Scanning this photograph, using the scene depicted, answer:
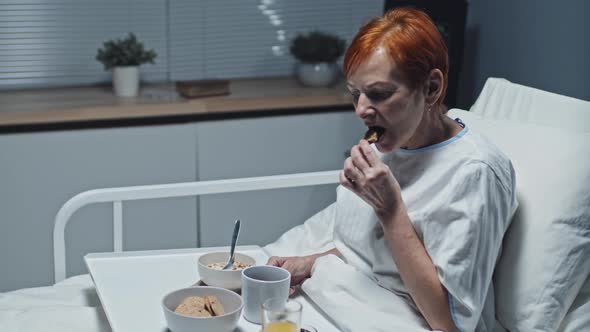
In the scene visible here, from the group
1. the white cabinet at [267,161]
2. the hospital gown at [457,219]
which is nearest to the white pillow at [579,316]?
the hospital gown at [457,219]

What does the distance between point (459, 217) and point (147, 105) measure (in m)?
1.82

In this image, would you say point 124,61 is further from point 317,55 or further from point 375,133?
point 375,133

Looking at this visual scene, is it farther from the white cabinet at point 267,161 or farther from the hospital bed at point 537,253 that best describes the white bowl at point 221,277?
the white cabinet at point 267,161

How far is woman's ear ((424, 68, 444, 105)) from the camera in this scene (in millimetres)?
1426

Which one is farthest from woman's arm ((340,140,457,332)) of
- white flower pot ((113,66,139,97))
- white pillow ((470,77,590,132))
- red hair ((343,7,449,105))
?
white flower pot ((113,66,139,97))

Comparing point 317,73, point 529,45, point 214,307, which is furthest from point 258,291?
point 317,73

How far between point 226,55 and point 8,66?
88 centimetres

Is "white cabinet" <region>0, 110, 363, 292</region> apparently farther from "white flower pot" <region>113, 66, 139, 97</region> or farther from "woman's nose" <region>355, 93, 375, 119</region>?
"woman's nose" <region>355, 93, 375, 119</region>

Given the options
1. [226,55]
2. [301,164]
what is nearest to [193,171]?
[301,164]

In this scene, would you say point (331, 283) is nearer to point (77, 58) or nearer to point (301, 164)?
point (301, 164)

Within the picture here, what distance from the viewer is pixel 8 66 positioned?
3129mm

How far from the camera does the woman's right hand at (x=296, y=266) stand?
1.62m

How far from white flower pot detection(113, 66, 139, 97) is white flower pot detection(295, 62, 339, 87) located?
2.26ft

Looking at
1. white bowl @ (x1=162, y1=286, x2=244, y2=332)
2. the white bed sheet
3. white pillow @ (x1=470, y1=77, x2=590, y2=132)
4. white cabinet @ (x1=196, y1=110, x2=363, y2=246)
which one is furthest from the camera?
white cabinet @ (x1=196, y1=110, x2=363, y2=246)
